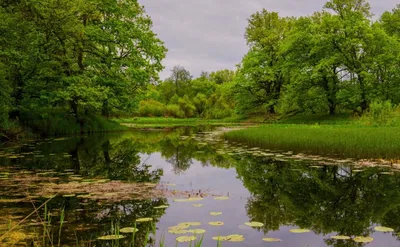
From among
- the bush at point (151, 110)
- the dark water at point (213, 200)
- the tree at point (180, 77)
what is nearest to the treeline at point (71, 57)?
the dark water at point (213, 200)

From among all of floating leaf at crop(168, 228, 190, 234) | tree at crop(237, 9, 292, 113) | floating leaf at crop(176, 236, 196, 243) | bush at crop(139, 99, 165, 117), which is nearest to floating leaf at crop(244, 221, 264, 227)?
floating leaf at crop(168, 228, 190, 234)

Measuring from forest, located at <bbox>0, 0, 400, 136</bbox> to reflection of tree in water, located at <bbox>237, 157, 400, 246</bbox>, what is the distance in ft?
47.2

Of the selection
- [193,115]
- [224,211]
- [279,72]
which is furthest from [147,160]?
[193,115]

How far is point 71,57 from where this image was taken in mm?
26500

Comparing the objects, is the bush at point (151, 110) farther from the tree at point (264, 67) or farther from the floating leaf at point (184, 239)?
the floating leaf at point (184, 239)

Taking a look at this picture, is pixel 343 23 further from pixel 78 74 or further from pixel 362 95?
pixel 78 74

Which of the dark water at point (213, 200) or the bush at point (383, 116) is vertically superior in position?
the bush at point (383, 116)

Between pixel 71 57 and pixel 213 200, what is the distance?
22.8 meters

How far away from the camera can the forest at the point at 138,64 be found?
2139 centimetres

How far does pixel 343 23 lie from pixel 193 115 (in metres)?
38.3

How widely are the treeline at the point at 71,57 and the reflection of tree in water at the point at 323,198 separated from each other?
14.9m

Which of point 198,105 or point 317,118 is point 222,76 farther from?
point 317,118

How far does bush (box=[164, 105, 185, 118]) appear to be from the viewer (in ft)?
215

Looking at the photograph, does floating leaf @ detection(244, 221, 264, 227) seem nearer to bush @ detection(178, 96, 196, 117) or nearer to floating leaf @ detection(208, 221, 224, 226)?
floating leaf @ detection(208, 221, 224, 226)
